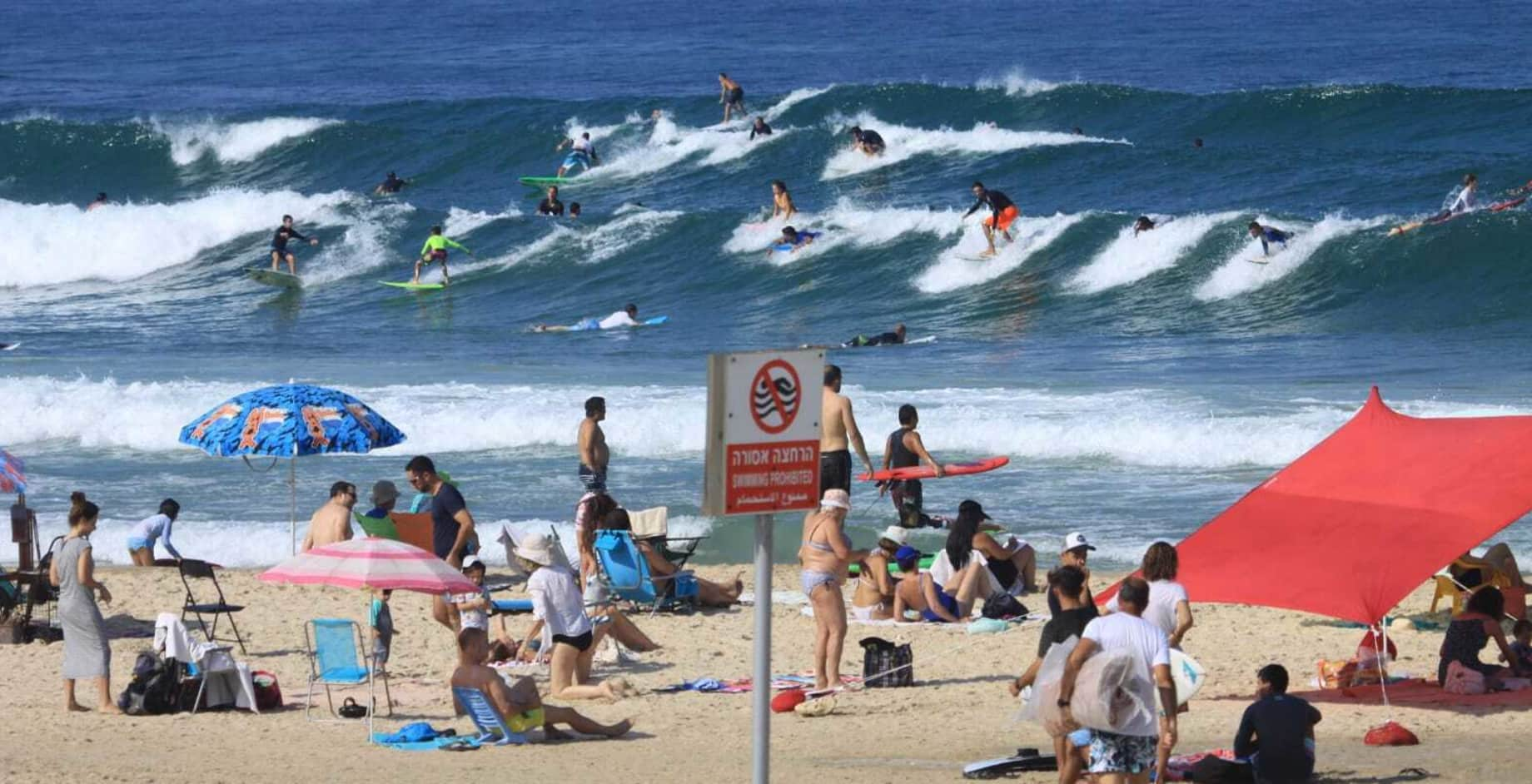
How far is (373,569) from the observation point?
952cm

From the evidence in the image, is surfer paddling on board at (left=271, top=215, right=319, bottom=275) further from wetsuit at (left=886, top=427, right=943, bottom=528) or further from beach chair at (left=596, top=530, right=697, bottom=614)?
beach chair at (left=596, top=530, right=697, bottom=614)

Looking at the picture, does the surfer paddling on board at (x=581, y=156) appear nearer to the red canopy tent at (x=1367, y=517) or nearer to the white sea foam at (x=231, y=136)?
the white sea foam at (x=231, y=136)

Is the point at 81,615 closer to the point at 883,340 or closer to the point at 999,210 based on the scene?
the point at 883,340

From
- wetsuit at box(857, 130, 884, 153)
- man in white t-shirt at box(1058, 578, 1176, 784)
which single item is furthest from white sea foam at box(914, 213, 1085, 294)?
man in white t-shirt at box(1058, 578, 1176, 784)

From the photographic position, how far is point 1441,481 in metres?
9.62

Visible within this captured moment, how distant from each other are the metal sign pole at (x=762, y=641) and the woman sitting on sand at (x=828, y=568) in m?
4.42

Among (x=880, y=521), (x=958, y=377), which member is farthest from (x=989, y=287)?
(x=880, y=521)

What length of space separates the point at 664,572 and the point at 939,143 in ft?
82.4

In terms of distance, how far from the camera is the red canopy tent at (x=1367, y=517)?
9070 mm

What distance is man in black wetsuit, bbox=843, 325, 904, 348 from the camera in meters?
24.0

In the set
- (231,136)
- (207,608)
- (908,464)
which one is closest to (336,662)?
(207,608)

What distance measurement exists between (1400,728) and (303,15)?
74.8 metres

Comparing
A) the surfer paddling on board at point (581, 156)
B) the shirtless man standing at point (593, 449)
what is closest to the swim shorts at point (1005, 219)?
the surfer paddling on board at point (581, 156)

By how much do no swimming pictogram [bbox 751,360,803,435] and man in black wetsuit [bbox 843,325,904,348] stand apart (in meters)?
19.0
